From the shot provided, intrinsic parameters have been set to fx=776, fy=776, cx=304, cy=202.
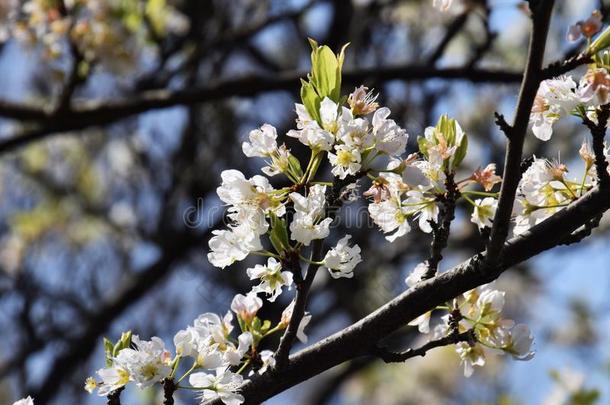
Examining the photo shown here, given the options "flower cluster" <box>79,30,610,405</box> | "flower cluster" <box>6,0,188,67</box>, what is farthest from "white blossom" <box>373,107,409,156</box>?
"flower cluster" <box>6,0,188,67</box>

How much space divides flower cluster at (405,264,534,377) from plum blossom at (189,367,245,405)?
0.29 metres

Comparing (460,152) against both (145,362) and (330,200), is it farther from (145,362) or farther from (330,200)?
(145,362)

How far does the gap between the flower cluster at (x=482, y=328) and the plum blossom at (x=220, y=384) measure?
29 centimetres

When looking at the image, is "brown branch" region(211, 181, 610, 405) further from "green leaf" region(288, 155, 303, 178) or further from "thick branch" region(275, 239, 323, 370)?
"green leaf" region(288, 155, 303, 178)

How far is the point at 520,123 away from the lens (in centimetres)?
91

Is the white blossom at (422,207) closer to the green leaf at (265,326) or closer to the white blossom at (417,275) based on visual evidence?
the white blossom at (417,275)

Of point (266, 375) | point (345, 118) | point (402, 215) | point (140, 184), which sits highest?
point (345, 118)

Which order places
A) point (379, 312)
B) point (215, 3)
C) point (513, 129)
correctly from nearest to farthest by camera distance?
point (513, 129) < point (379, 312) < point (215, 3)

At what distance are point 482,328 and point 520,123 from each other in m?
0.37

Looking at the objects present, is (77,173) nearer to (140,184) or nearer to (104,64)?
(140,184)

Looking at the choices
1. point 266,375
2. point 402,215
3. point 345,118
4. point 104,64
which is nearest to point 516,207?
point 402,215

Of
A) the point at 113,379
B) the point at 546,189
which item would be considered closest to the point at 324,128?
the point at 546,189

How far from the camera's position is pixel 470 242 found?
407 cm

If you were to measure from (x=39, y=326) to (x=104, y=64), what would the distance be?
1.80 m
